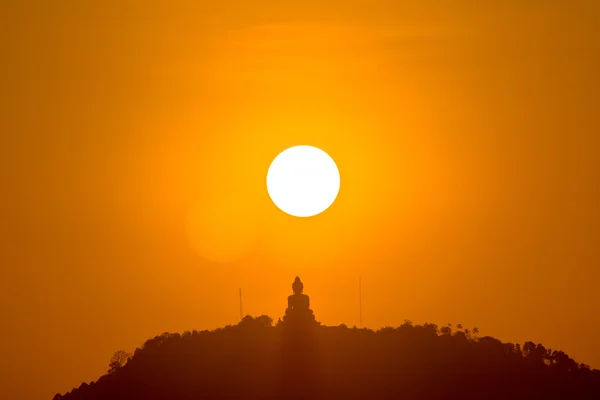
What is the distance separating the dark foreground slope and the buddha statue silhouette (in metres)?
1.15

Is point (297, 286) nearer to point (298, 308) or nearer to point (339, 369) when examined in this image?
point (298, 308)

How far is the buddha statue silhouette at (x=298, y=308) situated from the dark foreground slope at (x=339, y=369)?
3.77ft

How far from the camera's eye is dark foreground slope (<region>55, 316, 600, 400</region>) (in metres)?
135

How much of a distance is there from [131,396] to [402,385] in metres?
25.2

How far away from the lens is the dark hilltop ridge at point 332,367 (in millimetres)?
134375

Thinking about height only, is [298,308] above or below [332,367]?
above

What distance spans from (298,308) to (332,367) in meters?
8.92

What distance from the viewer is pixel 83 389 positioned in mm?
141250

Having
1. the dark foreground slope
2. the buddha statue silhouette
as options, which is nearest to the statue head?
the buddha statue silhouette

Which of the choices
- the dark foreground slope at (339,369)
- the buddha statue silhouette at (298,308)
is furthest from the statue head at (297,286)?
the dark foreground slope at (339,369)

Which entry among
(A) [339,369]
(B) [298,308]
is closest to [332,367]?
(A) [339,369]

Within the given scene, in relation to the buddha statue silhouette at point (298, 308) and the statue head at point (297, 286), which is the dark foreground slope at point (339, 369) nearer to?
the buddha statue silhouette at point (298, 308)

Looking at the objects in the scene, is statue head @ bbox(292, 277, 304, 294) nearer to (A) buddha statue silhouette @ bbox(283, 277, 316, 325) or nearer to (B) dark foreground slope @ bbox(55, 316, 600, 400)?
(A) buddha statue silhouette @ bbox(283, 277, 316, 325)

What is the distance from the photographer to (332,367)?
13650cm
